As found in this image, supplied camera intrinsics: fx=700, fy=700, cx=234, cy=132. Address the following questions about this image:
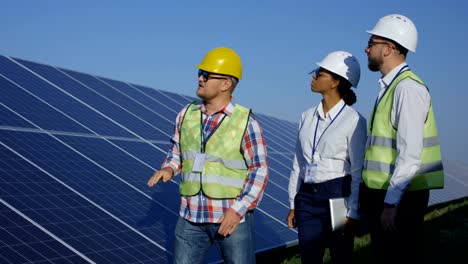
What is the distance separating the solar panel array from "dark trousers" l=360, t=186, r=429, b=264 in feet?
7.28

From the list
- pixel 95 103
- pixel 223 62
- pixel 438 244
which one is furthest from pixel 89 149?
pixel 438 244

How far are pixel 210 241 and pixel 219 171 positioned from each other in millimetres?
444

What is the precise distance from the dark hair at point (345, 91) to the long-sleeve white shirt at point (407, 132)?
3.11ft

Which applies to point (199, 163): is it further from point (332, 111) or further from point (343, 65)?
point (343, 65)

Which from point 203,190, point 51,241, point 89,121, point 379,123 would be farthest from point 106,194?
point 379,123

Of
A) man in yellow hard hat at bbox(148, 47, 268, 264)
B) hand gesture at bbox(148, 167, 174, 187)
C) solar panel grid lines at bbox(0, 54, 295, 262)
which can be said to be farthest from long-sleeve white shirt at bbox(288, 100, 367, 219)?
solar panel grid lines at bbox(0, 54, 295, 262)

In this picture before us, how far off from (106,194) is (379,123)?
3254 mm

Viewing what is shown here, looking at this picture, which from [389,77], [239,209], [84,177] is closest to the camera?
[239,209]

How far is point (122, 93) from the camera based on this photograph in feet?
36.7

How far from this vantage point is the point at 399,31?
14.4ft

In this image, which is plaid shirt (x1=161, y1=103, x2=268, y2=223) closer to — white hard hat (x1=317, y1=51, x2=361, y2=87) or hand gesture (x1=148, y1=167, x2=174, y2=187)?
hand gesture (x1=148, y1=167, x2=174, y2=187)

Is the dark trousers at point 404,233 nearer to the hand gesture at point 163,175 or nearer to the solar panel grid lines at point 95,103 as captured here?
the hand gesture at point 163,175

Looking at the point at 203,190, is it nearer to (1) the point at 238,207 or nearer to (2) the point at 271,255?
(1) the point at 238,207

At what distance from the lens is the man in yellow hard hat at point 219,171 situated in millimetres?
4082
